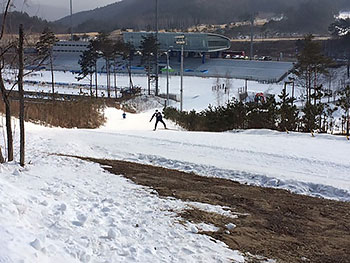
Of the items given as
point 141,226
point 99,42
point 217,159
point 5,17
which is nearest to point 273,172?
point 217,159

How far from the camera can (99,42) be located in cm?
4759

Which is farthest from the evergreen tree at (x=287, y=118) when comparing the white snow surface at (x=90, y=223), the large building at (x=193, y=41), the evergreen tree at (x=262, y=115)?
the large building at (x=193, y=41)

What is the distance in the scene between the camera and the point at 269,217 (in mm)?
6023

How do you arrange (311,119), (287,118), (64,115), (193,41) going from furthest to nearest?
1. (193,41)
2. (64,115)
3. (287,118)
4. (311,119)

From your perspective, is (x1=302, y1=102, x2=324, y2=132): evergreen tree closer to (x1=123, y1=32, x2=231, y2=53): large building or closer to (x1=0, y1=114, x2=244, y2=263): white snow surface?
(x1=0, y1=114, x2=244, y2=263): white snow surface

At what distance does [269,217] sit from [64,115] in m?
16.0

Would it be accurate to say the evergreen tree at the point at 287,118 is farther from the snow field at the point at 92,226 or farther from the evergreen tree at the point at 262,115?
the snow field at the point at 92,226

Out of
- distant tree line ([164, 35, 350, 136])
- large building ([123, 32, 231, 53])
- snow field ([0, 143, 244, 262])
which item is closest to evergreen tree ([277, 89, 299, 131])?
distant tree line ([164, 35, 350, 136])

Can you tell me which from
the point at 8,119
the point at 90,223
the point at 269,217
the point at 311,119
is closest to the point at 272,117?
the point at 311,119

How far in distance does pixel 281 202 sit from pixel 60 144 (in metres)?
7.12

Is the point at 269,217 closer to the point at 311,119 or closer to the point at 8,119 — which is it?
the point at 8,119

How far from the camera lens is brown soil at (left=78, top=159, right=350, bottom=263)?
486 centimetres

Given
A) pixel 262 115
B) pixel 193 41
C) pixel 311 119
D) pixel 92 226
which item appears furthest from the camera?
pixel 193 41

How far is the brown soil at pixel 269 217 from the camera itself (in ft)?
16.0
